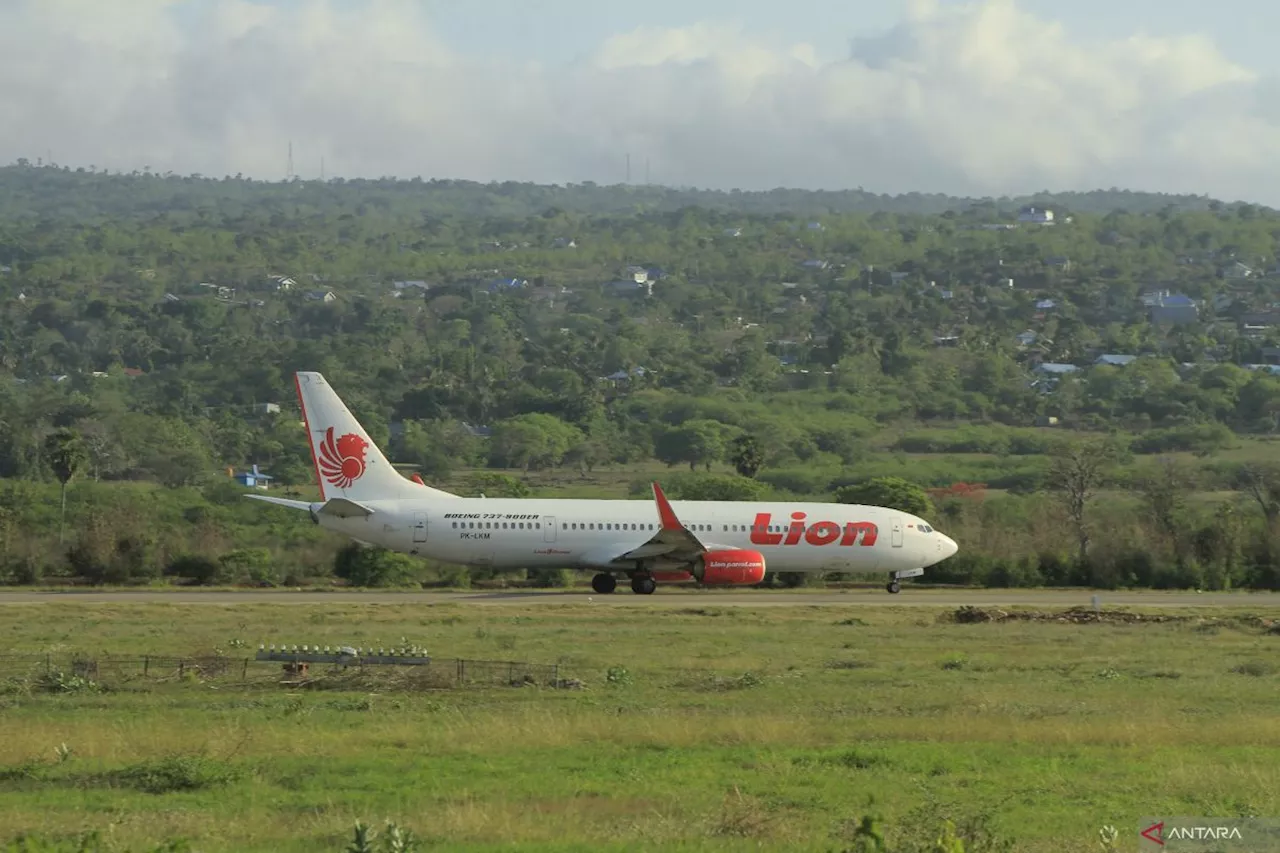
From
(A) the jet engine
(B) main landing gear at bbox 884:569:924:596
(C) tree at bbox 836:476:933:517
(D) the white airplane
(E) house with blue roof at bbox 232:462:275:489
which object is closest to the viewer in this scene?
(D) the white airplane

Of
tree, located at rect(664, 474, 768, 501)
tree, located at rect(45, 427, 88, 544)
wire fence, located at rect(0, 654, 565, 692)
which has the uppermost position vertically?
tree, located at rect(45, 427, 88, 544)

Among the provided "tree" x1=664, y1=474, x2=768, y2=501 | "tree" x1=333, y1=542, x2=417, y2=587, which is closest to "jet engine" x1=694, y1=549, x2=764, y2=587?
"tree" x1=333, y1=542, x2=417, y2=587

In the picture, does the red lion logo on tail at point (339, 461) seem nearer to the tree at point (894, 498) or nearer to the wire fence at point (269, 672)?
the wire fence at point (269, 672)

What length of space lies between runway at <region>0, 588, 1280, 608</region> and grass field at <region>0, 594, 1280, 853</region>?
12161 millimetres

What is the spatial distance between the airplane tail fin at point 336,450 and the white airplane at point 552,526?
0.03 metres

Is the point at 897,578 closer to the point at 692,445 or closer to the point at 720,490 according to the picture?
the point at 720,490

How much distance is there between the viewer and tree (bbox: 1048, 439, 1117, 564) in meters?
70.8

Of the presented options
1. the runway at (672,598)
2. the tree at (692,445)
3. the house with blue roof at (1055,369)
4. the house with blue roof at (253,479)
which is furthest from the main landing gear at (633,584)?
the house with blue roof at (1055,369)

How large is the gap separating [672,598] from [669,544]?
1616 mm

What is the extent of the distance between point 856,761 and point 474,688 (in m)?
9.11

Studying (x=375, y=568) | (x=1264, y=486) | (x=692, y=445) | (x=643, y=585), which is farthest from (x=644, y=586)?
(x=692, y=445)

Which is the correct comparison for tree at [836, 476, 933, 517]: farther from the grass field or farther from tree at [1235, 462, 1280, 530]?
the grass field

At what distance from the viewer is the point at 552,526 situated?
5300 cm

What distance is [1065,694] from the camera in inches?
1145
